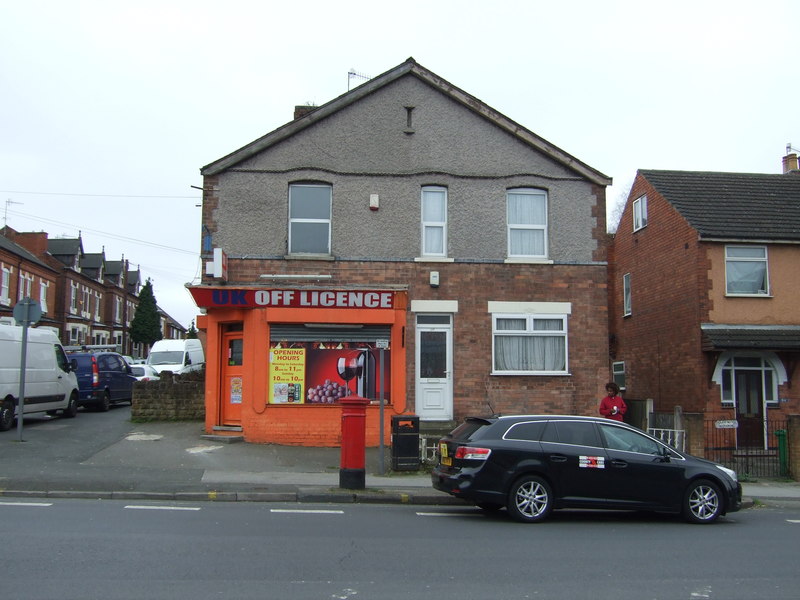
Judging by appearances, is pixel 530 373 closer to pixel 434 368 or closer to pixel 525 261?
pixel 434 368

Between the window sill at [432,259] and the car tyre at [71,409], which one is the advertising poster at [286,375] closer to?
the window sill at [432,259]

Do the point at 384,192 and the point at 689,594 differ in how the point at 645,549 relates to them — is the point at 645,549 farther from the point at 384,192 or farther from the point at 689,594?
the point at 384,192

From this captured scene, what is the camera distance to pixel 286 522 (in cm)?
988

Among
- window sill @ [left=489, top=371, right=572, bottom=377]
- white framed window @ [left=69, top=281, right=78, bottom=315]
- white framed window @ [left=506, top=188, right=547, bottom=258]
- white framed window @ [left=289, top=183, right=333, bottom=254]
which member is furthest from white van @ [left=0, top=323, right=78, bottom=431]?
white framed window @ [left=69, top=281, right=78, bottom=315]

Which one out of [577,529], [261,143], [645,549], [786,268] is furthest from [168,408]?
[786,268]

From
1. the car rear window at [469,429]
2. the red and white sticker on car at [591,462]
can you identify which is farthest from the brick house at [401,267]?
the red and white sticker on car at [591,462]

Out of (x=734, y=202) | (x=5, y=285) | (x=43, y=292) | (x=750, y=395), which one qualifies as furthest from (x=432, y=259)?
(x=43, y=292)

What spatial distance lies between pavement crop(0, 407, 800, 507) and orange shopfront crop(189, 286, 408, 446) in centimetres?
65

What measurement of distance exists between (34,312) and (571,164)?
1218cm

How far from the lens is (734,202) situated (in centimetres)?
2325

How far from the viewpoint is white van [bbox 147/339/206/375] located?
3012 cm

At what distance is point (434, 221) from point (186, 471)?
7886mm

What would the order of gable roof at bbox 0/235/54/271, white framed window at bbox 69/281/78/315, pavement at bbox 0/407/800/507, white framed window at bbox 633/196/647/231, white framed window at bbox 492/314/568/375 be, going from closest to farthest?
pavement at bbox 0/407/800/507 → white framed window at bbox 492/314/568/375 → white framed window at bbox 633/196/647/231 → gable roof at bbox 0/235/54/271 → white framed window at bbox 69/281/78/315

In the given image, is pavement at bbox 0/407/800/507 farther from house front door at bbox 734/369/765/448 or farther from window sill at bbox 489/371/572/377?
house front door at bbox 734/369/765/448
